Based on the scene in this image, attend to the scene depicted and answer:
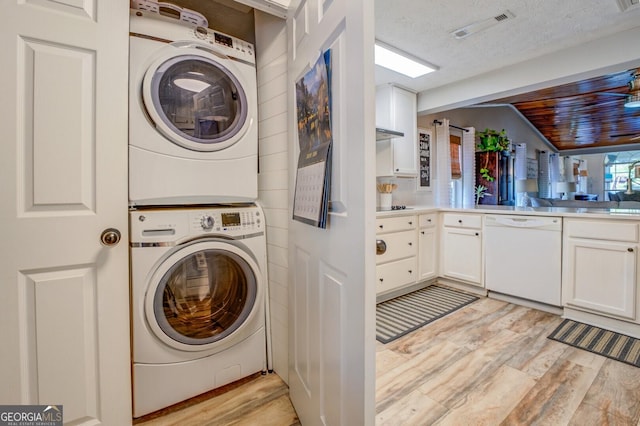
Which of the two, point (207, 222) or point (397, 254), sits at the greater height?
point (207, 222)

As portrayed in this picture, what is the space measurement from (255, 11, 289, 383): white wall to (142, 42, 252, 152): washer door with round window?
0.16m

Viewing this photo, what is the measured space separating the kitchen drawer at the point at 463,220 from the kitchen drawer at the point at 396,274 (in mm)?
623

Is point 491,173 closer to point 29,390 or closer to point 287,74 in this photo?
point 287,74

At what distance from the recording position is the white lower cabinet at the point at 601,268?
85.5 inches

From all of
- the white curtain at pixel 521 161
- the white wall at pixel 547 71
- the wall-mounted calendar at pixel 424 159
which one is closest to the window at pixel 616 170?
the white curtain at pixel 521 161

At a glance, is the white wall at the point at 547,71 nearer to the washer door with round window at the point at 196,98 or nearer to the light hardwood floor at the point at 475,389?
the light hardwood floor at the point at 475,389

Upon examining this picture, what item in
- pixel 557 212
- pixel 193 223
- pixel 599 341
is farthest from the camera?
pixel 557 212

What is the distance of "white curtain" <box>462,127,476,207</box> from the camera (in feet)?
14.6

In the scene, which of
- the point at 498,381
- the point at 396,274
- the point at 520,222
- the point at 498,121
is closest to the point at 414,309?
the point at 396,274

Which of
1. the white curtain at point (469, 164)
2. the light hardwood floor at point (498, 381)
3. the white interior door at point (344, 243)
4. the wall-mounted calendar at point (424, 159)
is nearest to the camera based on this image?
the white interior door at point (344, 243)

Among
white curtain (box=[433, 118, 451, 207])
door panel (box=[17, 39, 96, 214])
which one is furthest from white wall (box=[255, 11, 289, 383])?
white curtain (box=[433, 118, 451, 207])

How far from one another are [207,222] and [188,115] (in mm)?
534

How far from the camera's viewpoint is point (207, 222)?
1472mm

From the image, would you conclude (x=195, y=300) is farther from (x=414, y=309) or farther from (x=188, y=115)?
(x=414, y=309)
